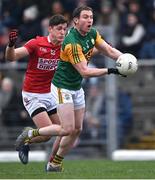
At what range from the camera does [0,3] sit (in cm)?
2131

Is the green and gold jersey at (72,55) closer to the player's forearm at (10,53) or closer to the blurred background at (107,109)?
the player's forearm at (10,53)

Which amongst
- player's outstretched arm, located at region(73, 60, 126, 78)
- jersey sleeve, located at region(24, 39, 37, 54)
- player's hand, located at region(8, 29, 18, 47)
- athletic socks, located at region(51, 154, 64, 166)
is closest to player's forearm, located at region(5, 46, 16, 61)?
player's hand, located at region(8, 29, 18, 47)

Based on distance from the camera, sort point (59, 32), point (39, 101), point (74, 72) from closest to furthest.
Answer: point (74, 72) < point (59, 32) < point (39, 101)

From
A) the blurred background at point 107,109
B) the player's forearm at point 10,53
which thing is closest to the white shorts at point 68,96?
the player's forearm at point 10,53

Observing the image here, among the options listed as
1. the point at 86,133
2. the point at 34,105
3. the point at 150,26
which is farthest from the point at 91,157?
the point at 34,105

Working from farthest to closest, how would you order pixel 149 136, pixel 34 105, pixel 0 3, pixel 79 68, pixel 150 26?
pixel 0 3, pixel 150 26, pixel 149 136, pixel 34 105, pixel 79 68

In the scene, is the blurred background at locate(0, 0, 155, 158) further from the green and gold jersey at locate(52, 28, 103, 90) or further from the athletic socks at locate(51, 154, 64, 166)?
the green and gold jersey at locate(52, 28, 103, 90)

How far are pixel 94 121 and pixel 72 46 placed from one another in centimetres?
582

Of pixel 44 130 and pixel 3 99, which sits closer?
pixel 44 130

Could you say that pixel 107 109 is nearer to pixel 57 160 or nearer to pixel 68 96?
pixel 57 160

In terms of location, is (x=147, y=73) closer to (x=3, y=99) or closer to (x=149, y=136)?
(x=149, y=136)

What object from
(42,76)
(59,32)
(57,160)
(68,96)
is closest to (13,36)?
(59,32)

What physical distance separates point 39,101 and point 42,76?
0.40 meters

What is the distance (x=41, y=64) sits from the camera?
44.4 ft
